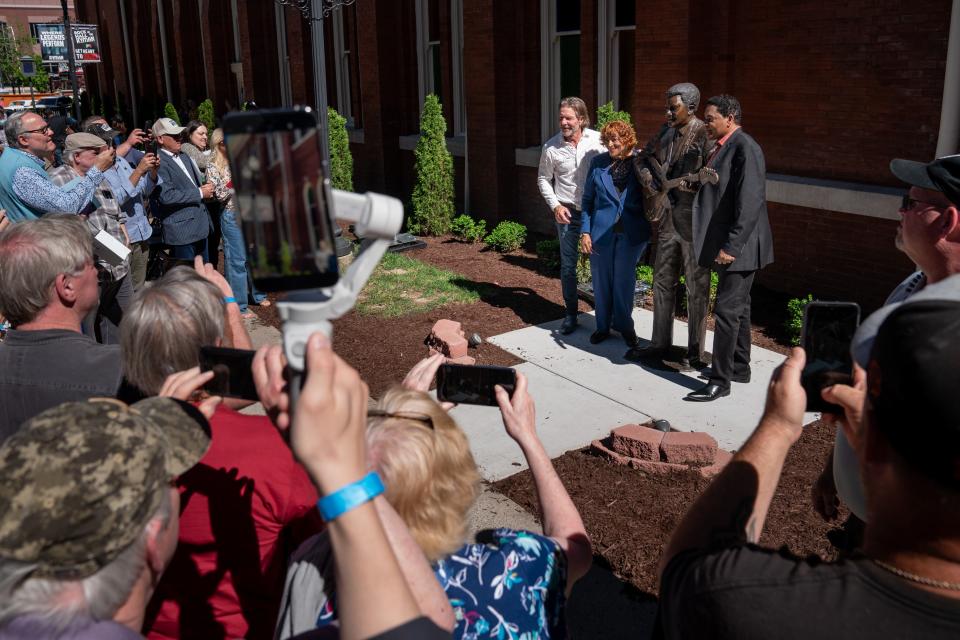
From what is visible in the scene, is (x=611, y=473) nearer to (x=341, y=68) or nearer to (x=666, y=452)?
(x=666, y=452)

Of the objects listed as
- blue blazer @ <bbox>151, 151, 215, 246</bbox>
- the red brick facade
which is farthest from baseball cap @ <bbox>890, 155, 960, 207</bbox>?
blue blazer @ <bbox>151, 151, 215, 246</bbox>

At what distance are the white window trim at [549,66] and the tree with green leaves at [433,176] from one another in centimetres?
162

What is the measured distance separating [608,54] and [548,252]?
2543mm

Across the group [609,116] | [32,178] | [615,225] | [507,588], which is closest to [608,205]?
[615,225]

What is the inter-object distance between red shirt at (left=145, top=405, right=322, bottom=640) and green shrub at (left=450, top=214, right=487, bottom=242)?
961cm

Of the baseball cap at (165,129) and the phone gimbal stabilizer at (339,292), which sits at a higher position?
the baseball cap at (165,129)

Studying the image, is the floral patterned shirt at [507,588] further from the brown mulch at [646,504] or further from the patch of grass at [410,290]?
the patch of grass at [410,290]

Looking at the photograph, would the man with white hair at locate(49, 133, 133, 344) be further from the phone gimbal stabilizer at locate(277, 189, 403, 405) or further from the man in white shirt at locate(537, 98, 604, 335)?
the phone gimbal stabilizer at locate(277, 189, 403, 405)

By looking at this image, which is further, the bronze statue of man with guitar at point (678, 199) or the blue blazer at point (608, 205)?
the blue blazer at point (608, 205)

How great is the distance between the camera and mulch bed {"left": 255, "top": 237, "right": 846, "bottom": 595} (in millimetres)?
4254

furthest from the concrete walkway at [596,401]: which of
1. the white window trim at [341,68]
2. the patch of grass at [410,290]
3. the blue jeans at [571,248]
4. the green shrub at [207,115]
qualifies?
the green shrub at [207,115]

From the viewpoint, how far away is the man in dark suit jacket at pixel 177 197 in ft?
26.0

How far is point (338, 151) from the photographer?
1393cm

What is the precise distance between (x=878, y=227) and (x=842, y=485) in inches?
216
